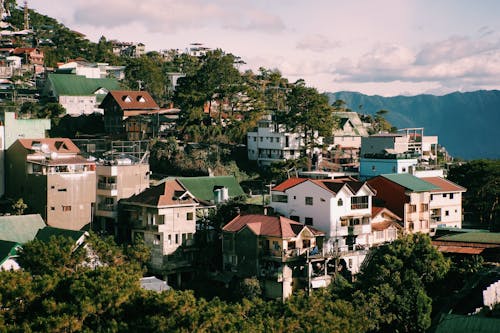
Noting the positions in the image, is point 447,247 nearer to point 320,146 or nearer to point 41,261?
point 320,146

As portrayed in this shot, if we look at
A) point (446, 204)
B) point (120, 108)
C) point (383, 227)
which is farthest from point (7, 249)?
point (446, 204)

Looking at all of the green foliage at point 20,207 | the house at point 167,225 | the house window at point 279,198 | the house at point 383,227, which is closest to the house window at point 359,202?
the house at point 383,227

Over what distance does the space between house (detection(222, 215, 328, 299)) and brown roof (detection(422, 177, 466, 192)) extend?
1143cm

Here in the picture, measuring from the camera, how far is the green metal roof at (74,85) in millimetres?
59969

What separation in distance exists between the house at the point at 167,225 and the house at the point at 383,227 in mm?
9185

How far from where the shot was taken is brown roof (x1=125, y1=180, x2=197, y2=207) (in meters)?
37.8

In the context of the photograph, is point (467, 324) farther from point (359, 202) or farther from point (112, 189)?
point (112, 189)

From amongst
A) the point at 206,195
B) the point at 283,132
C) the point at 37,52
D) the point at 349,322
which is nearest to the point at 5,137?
the point at 206,195

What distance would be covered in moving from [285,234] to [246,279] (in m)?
2.68

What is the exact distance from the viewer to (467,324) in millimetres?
28344

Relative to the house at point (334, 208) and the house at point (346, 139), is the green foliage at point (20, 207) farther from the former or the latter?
the house at point (346, 139)

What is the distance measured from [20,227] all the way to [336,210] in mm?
14992

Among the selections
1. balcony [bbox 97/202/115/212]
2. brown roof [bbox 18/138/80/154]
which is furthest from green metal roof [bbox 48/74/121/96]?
balcony [bbox 97/202/115/212]

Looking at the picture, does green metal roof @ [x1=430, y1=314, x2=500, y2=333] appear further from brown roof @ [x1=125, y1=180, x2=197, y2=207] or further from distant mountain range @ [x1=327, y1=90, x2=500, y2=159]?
distant mountain range @ [x1=327, y1=90, x2=500, y2=159]
